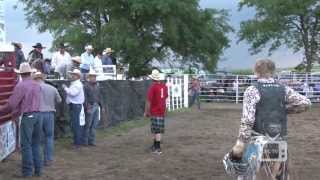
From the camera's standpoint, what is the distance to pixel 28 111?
10586 millimetres

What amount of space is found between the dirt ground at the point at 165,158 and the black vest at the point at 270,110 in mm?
3432

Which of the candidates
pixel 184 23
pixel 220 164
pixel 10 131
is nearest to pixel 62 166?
pixel 10 131

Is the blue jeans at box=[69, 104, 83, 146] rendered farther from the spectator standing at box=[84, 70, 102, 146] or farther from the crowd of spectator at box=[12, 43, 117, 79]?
the crowd of spectator at box=[12, 43, 117, 79]

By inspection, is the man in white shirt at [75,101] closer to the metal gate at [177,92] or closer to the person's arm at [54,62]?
the person's arm at [54,62]

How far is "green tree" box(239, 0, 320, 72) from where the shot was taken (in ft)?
172

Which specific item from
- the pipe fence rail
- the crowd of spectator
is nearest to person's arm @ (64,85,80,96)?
the crowd of spectator

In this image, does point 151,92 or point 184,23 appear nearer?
point 151,92

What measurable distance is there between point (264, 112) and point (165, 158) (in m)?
5.93

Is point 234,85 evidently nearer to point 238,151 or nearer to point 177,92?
point 177,92

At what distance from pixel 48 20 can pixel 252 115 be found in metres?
46.6

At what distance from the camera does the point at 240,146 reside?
7629mm

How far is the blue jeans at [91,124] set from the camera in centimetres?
1541

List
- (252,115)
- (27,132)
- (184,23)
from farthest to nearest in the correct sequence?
1. (184,23)
2. (27,132)
3. (252,115)

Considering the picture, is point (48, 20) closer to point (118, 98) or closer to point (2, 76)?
point (118, 98)
